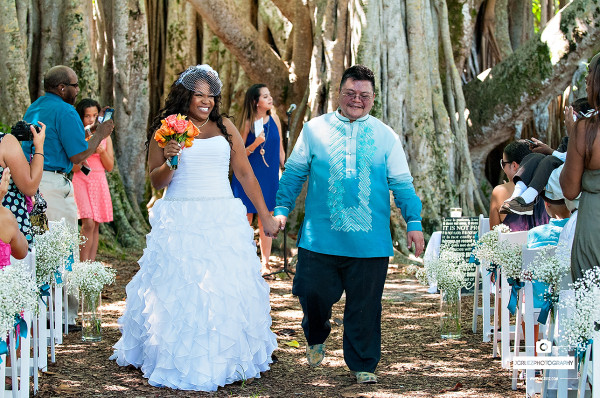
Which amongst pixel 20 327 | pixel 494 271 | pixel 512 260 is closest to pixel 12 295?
pixel 20 327

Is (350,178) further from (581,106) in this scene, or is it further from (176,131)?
(581,106)

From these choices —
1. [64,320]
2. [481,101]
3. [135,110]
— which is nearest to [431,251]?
[64,320]

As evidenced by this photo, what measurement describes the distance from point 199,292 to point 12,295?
1.42 metres

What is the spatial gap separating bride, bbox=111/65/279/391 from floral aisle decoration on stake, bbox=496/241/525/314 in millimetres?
1344

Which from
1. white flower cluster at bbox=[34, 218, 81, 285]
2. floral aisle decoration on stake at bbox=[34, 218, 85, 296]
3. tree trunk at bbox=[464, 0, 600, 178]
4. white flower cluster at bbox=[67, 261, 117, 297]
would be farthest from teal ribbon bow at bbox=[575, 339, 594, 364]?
tree trunk at bbox=[464, 0, 600, 178]

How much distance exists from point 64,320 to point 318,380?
218 cm

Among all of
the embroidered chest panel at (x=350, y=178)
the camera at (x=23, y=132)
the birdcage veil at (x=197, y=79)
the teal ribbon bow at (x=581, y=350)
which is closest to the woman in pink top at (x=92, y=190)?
the camera at (x=23, y=132)

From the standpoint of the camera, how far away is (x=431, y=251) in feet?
24.7

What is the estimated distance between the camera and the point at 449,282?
239 inches

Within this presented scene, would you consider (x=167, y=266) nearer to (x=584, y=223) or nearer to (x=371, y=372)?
(x=371, y=372)

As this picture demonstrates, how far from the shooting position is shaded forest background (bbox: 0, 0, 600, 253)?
9.67 m

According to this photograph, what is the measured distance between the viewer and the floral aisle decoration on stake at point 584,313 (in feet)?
11.5

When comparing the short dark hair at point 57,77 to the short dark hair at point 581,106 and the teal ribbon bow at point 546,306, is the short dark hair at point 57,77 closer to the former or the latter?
the short dark hair at point 581,106

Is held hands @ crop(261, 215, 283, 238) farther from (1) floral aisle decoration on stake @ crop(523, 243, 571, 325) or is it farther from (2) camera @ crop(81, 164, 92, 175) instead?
(2) camera @ crop(81, 164, 92, 175)
